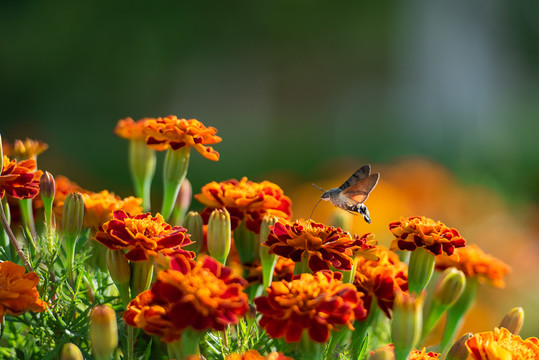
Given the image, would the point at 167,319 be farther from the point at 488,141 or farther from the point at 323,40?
the point at 323,40

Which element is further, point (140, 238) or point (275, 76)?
point (275, 76)

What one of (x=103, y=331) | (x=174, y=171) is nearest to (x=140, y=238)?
(x=103, y=331)

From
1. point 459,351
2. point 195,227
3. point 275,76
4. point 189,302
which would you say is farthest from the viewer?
point 275,76

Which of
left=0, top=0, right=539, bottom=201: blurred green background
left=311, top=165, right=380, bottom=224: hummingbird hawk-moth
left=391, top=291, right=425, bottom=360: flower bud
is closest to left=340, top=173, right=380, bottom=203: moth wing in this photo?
left=311, top=165, right=380, bottom=224: hummingbird hawk-moth

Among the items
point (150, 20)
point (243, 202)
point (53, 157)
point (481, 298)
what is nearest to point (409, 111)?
point (150, 20)

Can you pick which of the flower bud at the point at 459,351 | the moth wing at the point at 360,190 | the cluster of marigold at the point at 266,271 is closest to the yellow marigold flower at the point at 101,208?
the cluster of marigold at the point at 266,271

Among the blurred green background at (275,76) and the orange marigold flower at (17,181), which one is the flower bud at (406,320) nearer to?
the orange marigold flower at (17,181)

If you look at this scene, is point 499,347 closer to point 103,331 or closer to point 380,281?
point 380,281
